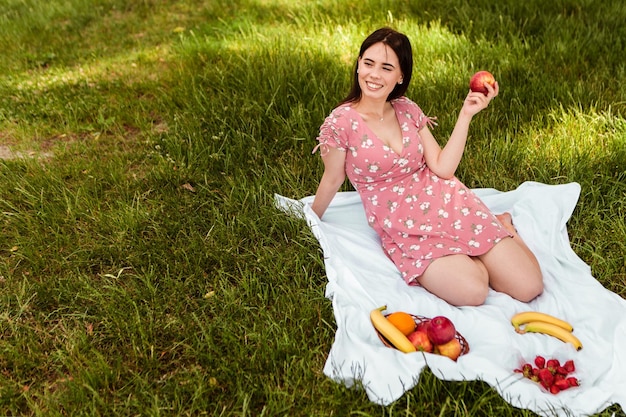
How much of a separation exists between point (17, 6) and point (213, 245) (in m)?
5.74

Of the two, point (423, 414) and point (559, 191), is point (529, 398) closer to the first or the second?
point (423, 414)

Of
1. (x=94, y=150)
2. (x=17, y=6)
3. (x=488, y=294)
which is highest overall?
(x=17, y=6)

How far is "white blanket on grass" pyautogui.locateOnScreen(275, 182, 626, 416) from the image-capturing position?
2521 mm

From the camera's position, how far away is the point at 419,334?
107 inches

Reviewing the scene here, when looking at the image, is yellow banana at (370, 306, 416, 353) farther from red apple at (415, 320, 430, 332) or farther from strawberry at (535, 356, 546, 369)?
strawberry at (535, 356, 546, 369)

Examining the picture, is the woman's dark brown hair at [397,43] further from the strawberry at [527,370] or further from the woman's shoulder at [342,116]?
the strawberry at [527,370]

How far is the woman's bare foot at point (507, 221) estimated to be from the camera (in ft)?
11.5

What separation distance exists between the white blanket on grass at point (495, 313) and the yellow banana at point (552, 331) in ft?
0.10

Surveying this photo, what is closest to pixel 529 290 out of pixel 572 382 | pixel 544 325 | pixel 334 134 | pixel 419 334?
pixel 544 325

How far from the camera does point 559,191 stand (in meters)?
3.69

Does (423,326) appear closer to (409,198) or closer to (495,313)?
(495,313)

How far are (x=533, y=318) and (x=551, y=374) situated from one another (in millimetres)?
415

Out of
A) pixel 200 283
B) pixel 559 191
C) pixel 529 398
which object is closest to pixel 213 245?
pixel 200 283

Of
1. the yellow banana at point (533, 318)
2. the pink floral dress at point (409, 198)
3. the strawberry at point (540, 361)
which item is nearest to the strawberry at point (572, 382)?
the strawberry at point (540, 361)
